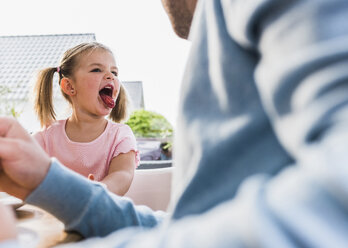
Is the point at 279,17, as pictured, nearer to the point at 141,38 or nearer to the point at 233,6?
the point at 233,6

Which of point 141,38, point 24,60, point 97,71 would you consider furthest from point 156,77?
point 97,71

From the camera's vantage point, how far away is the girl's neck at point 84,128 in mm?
1575

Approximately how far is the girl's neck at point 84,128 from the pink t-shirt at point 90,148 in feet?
0.10

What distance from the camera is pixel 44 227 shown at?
0.53m

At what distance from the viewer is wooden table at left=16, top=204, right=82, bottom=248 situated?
45cm

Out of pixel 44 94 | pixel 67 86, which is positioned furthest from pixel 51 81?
pixel 67 86

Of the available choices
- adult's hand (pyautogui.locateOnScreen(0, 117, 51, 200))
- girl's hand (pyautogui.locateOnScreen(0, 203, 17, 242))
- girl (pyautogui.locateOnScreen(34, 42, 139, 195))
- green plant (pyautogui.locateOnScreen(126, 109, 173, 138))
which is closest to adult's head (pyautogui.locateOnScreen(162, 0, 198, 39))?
adult's hand (pyautogui.locateOnScreen(0, 117, 51, 200))

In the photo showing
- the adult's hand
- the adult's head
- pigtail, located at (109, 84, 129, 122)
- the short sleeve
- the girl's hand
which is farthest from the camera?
pigtail, located at (109, 84, 129, 122)

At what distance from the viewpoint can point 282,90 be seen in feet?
0.69

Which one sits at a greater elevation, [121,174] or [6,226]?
[6,226]

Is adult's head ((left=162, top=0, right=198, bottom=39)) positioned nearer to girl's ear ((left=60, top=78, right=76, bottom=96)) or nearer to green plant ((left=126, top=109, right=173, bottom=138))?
girl's ear ((left=60, top=78, right=76, bottom=96))

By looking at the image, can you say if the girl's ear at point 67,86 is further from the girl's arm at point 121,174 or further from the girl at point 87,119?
the girl's arm at point 121,174

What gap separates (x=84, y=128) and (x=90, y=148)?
17 centimetres

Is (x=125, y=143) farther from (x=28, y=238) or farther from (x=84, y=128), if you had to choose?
(x=28, y=238)
